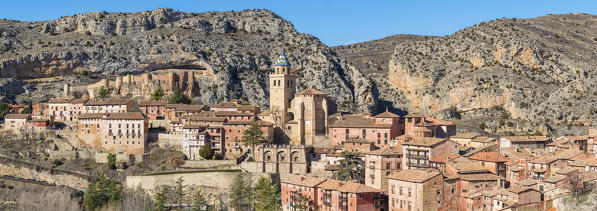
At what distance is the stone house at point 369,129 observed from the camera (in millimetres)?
72625

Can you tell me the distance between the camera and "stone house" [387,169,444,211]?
186 ft

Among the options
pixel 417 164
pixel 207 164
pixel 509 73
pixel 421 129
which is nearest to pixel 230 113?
pixel 207 164

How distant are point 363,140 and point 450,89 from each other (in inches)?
1609

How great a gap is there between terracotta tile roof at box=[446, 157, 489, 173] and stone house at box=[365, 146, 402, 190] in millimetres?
5620

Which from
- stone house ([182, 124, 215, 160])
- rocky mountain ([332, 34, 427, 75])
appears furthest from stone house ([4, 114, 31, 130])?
rocky mountain ([332, 34, 427, 75])

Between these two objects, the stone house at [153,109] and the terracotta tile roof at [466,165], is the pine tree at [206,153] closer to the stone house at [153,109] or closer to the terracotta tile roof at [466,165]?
the stone house at [153,109]

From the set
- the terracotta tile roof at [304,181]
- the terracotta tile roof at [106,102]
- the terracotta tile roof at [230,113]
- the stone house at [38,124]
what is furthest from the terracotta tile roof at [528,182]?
the stone house at [38,124]

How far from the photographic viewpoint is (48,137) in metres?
84.2

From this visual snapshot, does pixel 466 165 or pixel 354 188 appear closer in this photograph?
pixel 354 188

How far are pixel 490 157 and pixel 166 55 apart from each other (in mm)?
62079

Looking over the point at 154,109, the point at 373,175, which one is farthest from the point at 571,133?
the point at 154,109

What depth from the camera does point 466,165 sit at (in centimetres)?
→ 6084

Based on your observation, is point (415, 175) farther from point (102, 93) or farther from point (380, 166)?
point (102, 93)

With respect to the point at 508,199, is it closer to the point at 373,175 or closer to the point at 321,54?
the point at 373,175
